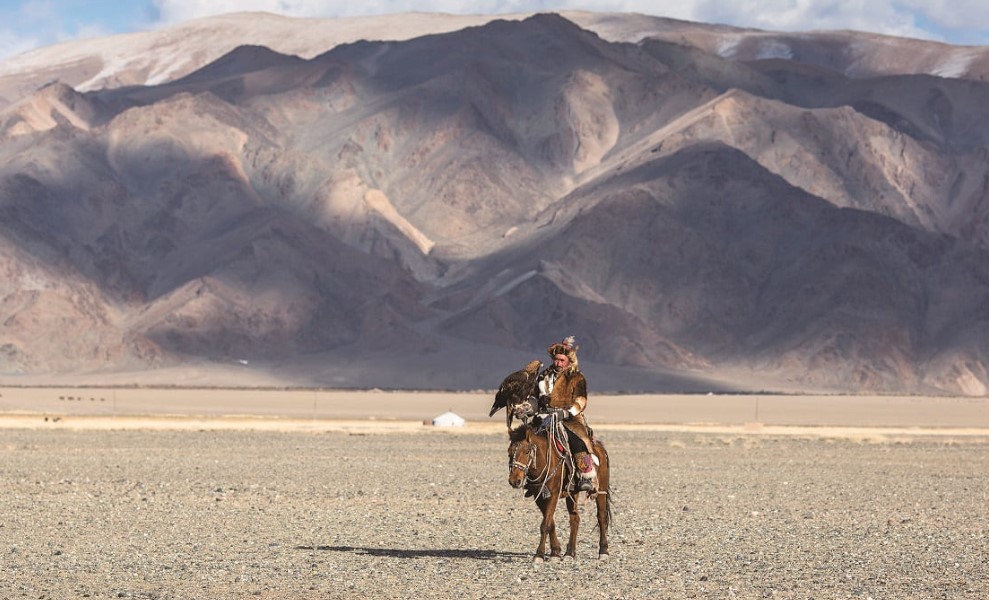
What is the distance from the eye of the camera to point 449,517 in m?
24.2

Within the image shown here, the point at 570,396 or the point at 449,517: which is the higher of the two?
the point at 570,396

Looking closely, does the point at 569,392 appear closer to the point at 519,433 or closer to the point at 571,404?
the point at 571,404

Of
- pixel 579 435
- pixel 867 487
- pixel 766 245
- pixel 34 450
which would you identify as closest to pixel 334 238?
pixel 766 245

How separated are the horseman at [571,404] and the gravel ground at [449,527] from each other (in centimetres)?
107

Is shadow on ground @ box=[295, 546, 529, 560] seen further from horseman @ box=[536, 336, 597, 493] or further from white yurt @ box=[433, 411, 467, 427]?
white yurt @ box=[433, 411, 467, 427]

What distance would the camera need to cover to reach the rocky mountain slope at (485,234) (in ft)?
421

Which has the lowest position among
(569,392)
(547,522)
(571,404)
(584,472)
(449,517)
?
(547,522)

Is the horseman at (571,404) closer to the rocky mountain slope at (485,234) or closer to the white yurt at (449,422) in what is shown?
the white yurt at (449,422)

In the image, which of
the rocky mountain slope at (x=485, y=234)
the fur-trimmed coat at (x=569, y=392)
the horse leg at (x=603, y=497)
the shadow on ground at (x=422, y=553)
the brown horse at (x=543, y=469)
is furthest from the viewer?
the rocky mountain slope at (x=485, y=234)

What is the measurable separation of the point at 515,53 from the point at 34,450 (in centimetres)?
15997

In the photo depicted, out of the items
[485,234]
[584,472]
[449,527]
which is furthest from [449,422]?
[485,234]

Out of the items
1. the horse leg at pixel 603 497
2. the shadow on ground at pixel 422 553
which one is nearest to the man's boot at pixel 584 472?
the horse leg at pixel 603 497

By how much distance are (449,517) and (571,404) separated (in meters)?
6.94

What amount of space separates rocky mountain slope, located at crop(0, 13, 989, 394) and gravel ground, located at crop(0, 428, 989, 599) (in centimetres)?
8182
